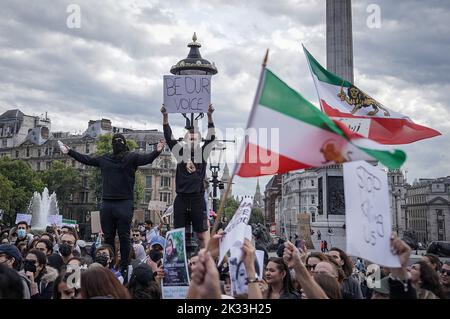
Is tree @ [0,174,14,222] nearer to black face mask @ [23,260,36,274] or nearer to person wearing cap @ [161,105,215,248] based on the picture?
person wearing cap @ [161,105,215,248]

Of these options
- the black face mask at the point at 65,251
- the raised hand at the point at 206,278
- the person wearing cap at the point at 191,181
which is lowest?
the black face mask at the point at 65,251

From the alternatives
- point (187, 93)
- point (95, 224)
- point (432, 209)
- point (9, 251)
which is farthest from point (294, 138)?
point (432, 209)

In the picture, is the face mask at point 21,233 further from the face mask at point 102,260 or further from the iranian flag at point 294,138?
the iranian flag at point 294,138

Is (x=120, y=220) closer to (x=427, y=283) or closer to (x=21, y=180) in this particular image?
(x=427, y=283)

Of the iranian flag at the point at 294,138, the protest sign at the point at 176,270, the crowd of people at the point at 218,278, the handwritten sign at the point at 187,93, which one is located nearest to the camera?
the crowd of people at the point at 218,278

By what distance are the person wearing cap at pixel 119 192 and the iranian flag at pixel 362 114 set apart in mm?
3973

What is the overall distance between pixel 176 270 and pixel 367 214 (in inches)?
88.9

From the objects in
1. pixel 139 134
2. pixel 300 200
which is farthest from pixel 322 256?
pixel 300 200

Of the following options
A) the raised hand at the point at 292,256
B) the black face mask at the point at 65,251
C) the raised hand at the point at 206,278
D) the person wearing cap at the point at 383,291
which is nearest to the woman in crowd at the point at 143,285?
the raised hand at the point at 292,256

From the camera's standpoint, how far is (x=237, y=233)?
14.1 feet

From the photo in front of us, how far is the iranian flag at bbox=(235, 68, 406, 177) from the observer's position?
14.5ft

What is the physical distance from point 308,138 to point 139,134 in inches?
3500

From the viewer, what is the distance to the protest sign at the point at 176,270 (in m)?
5.62

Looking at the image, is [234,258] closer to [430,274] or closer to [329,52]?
[430,274]
